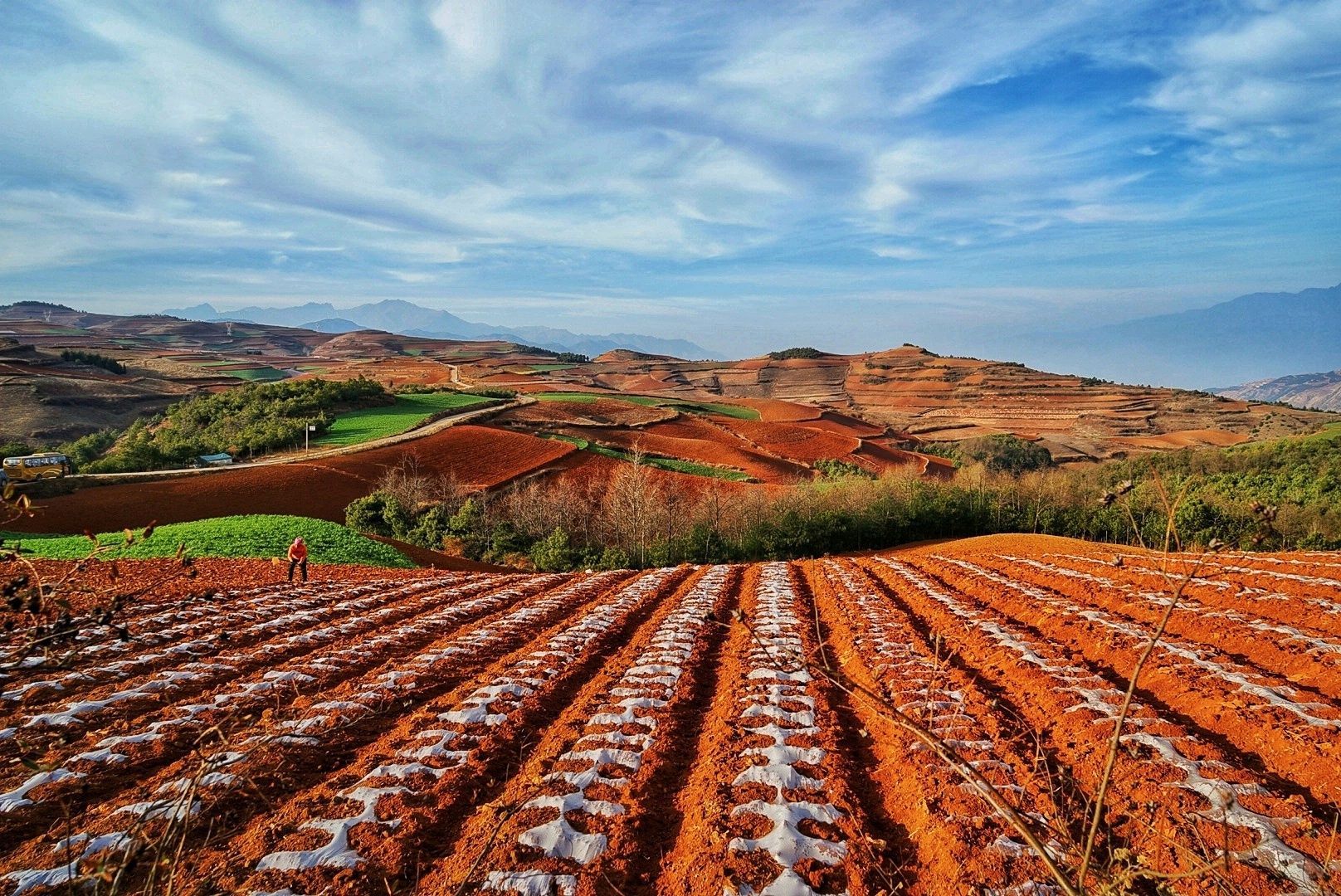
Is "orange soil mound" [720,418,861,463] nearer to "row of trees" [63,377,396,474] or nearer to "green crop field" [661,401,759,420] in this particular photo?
"green crop field" [661,401,759,420]

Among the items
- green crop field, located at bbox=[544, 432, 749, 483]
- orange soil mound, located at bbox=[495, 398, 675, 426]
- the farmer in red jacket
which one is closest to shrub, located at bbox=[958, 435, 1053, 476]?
green crop field, located at bbox=[544, 432, 749, 483]

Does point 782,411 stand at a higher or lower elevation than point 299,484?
higher

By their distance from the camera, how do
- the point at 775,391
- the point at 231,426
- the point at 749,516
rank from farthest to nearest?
the point at 775,391 → the point at 231,426 → the point at 749,516

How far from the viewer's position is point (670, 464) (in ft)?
157

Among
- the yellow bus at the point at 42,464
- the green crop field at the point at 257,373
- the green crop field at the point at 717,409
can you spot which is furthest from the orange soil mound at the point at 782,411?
the green crop field at the point at 257,373

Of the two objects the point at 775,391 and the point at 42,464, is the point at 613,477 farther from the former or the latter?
the point at 775,391

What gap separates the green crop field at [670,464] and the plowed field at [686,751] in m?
32.8

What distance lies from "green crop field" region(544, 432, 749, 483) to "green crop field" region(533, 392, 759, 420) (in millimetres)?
20165

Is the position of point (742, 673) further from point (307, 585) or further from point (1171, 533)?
point (307, 585)

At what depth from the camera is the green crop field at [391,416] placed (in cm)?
4788

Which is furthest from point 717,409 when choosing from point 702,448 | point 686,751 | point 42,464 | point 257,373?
point 257,373

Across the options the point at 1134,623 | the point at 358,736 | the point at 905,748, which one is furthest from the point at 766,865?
the point at 1134,623

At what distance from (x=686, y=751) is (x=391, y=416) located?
53.1 m

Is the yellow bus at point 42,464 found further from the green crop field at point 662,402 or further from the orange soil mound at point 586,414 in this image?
the green crop field at point 662,402
